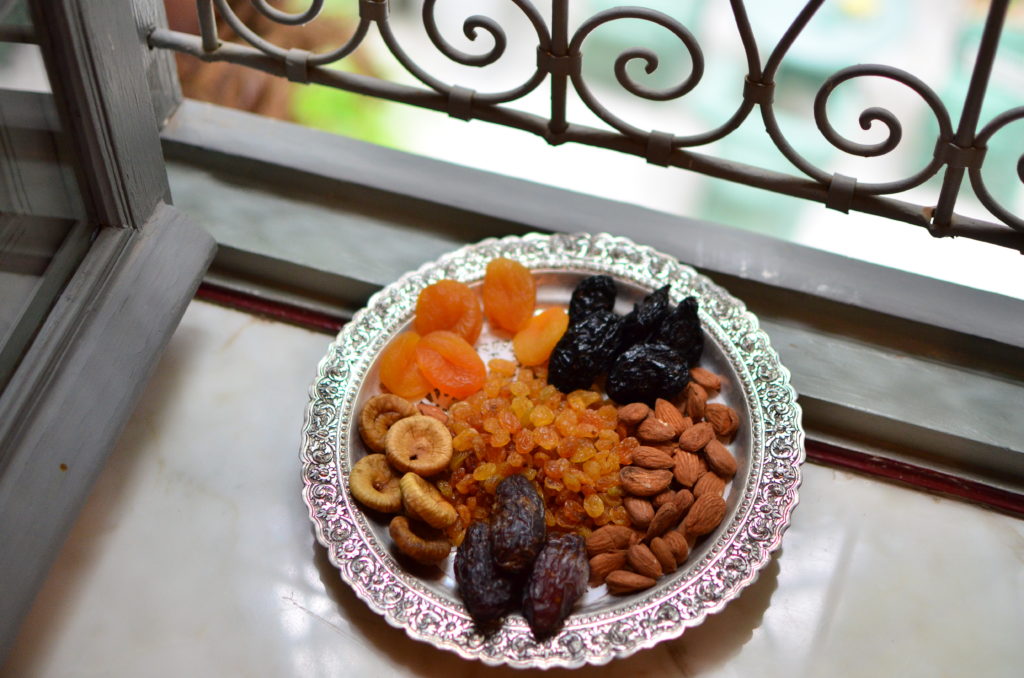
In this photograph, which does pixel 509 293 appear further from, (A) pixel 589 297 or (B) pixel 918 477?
(B) pixel 918 477

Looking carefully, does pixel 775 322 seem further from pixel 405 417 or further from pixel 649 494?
pixel 405 417

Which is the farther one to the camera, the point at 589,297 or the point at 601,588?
the point at 589,297

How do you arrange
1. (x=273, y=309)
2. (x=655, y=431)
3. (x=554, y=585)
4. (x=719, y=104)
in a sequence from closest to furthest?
1. (x=554, y=585)
2. (x=655, y=431)
3. (x=273, y=309)
4. (x=719, y=104)

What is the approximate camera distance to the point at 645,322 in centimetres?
87

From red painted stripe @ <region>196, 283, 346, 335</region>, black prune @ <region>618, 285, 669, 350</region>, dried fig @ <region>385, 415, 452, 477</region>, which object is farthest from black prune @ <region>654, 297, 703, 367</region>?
red painted stripe @ <region>196, 283, 346, 335</region>

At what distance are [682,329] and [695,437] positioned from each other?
4.0 inches

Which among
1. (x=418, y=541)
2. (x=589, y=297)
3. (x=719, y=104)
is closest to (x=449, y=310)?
(x=589, y=297)

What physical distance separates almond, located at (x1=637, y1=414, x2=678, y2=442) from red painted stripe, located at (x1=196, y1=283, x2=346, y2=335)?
1.13 ft

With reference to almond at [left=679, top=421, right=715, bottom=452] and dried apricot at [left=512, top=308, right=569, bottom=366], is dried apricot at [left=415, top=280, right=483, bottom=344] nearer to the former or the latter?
dried apricot at [left=512, top=308, right=569, bottom=366]

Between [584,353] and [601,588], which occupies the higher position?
[584,353]

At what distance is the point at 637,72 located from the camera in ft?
4.91


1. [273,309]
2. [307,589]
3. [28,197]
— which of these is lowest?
[307,589]

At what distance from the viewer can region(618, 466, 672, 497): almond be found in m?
0.79

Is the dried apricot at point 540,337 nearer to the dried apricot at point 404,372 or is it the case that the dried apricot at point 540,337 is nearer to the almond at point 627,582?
the dried apricot at point 404,372
